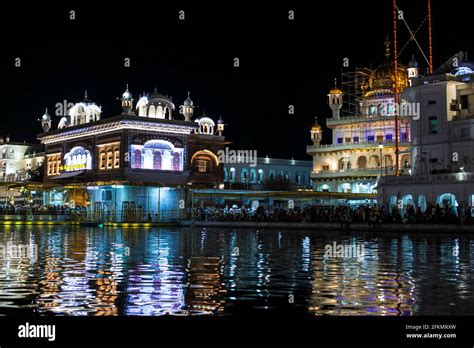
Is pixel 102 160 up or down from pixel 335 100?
down

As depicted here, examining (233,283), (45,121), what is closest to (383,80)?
(45,121)

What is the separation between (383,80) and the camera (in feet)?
269

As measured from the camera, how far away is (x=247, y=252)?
75.2ft

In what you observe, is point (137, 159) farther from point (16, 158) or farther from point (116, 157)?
point (16, 158)

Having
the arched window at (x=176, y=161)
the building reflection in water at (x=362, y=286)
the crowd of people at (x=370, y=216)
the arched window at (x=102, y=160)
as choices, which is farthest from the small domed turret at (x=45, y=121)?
the building reflection in water at (x=362, y=286)

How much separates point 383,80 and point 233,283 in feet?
235

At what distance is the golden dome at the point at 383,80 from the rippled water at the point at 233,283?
60485mm

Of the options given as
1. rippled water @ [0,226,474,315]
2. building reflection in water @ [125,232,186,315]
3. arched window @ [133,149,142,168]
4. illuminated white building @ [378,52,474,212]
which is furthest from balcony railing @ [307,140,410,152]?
building reflection in water @ [125,232,186,315]

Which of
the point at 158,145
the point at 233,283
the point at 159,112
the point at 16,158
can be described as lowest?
the point at 233,283

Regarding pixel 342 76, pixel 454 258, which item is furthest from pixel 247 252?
pixel 342 76

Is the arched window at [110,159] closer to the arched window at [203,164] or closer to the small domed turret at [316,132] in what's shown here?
the arched window at [203,164]

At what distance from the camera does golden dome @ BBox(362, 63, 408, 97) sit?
80125mm

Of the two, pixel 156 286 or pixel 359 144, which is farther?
pixel 359 144

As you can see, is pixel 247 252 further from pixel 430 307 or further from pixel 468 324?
pixel 468 324
